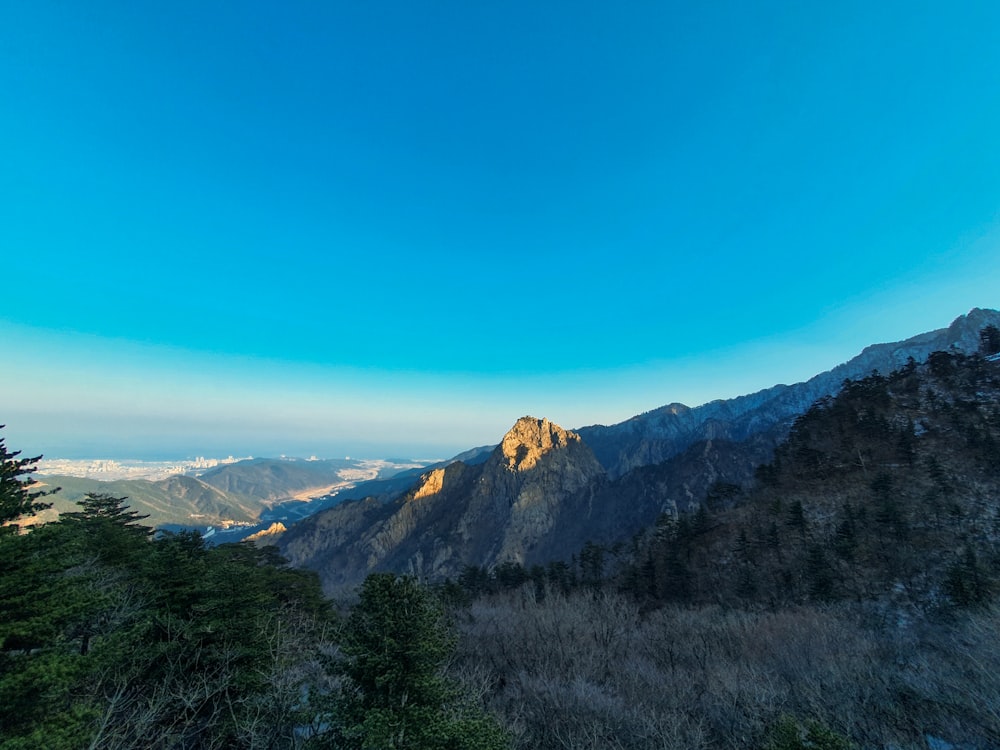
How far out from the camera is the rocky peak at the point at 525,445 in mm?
182125

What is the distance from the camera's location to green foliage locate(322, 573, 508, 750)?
→ 12.4m

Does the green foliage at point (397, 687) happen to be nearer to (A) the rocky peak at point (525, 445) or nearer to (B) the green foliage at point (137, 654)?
(B) the green foliage at point (137, 654)

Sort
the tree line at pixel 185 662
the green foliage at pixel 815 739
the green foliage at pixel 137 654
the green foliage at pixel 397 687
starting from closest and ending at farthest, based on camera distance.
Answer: the green foliage at pixel 815 739 < the green foliage at pixel 137 654 < the tree line at pixel 185 662 < the green foliage at pixel 397 687

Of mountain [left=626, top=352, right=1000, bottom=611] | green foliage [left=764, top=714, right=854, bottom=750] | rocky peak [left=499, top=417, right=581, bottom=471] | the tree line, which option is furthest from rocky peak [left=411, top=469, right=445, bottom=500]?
green foliage [left=764, top=714, right=854, bottom=750]

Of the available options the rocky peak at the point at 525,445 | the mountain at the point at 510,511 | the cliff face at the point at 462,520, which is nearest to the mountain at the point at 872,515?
the mountain at the point at 510,511

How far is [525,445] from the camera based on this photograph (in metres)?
192

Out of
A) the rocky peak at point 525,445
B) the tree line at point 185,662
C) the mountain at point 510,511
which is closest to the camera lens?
the tree line at point 185,662

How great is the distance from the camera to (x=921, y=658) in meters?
24.6

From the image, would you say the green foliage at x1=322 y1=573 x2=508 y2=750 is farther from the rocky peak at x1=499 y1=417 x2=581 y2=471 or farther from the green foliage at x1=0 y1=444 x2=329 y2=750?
the rocky peak at x1=499 y1=417 x2=581 y2=471

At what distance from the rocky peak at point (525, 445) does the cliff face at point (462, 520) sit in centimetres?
46

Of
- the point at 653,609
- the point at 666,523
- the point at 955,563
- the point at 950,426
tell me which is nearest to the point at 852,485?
the point at 950,426

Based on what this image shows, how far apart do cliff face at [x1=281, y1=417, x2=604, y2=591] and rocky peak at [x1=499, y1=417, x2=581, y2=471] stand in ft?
1.51

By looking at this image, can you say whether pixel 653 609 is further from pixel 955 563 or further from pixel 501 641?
pixel 955 563

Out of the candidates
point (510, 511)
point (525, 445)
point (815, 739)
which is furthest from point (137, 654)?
point (525, 445)
